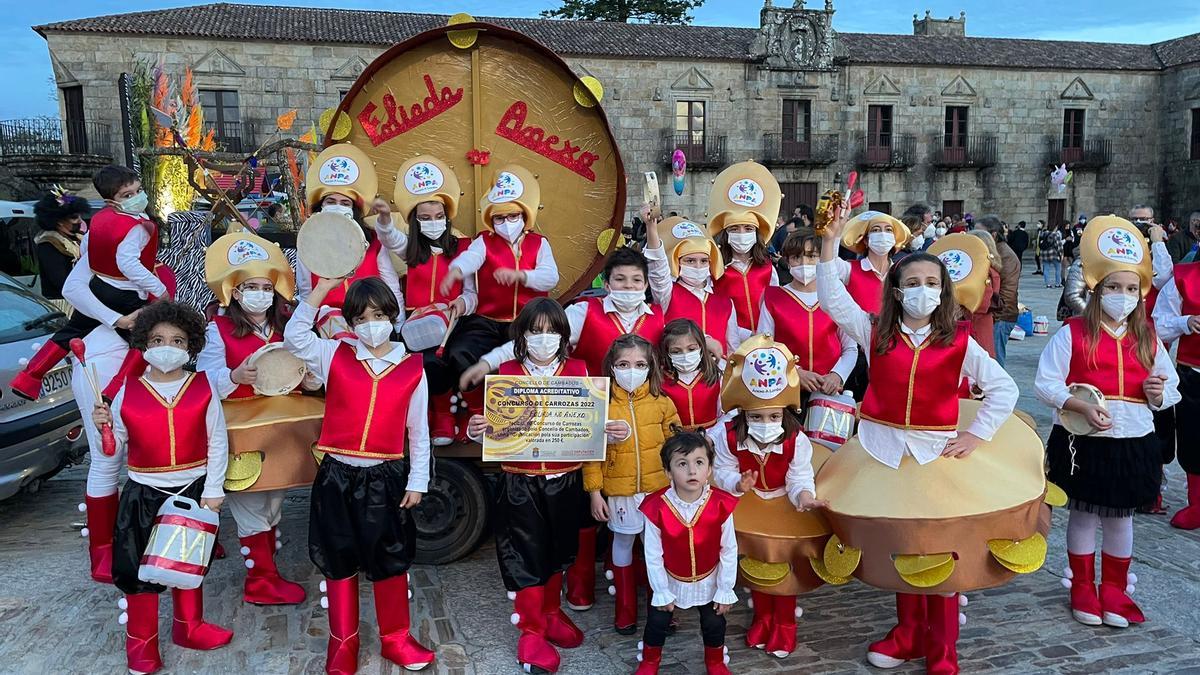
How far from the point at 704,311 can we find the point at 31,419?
448 centimetres

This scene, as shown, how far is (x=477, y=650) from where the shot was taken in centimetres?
402

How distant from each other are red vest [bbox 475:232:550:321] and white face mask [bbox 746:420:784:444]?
174cm

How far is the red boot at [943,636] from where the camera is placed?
3.61 metres

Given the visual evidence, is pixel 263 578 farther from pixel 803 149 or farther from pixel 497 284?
pixel 803 149

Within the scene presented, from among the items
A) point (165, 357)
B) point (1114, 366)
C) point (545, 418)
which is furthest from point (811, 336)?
point (165, 357)

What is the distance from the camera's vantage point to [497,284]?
15.8ft

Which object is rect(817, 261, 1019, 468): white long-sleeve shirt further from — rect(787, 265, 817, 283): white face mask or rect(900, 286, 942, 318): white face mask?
rect(787, 265, 817, 283): white face mask

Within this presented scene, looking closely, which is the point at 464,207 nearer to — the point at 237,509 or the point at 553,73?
the point at 553,73

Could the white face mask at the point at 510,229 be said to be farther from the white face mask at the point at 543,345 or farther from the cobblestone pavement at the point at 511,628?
the cobblestone pavement at the point at 511,628

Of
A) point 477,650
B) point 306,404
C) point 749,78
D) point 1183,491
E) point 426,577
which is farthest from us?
point 749,78

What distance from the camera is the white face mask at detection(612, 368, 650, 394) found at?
3900mm

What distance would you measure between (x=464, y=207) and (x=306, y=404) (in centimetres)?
189

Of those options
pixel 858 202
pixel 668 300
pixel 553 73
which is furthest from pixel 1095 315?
pixel 553 73

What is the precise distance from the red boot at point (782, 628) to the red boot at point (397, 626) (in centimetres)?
164
